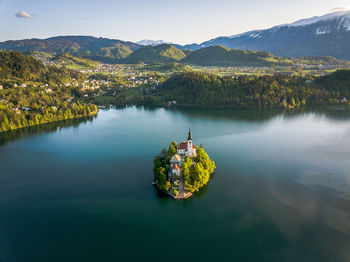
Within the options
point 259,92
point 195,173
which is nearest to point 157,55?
point 259,92

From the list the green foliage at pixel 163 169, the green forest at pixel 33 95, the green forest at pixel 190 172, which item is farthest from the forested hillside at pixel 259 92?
the green forest at pixel 190 172

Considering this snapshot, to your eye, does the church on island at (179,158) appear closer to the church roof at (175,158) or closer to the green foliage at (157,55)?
the church roof at (175,158)

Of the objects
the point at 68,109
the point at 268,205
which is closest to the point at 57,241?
the point at 268,205

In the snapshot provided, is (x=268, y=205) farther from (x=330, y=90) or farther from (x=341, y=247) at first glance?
(x=330, y=90)

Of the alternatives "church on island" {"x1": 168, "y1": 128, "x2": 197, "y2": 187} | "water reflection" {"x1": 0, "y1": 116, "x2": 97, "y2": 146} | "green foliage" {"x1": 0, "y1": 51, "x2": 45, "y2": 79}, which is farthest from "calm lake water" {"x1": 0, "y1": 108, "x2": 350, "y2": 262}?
"green foliage" {"x1": 0, "y1": 51, "x2": 45, "y2": 79}

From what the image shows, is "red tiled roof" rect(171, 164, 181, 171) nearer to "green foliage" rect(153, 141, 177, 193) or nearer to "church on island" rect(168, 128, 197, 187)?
"church on island" rect(168, 128, 197, 187)
